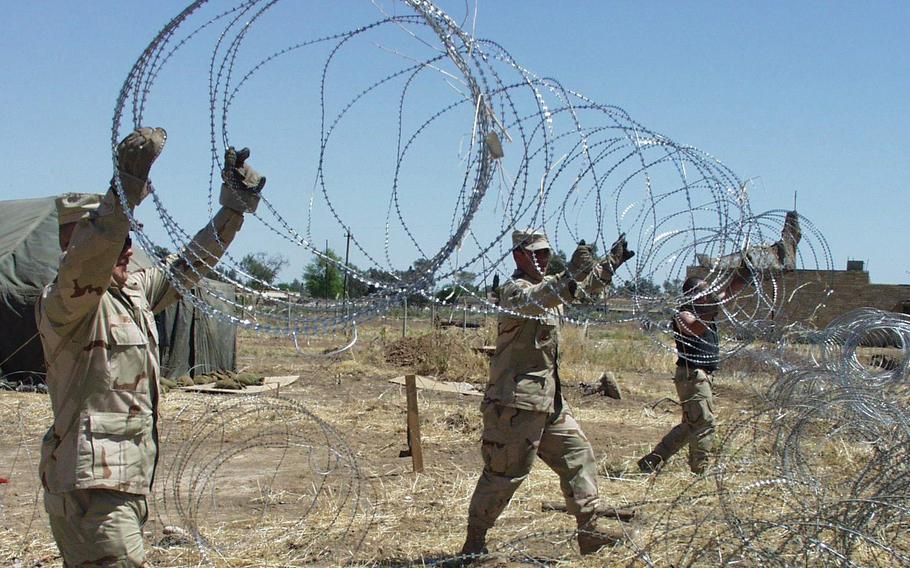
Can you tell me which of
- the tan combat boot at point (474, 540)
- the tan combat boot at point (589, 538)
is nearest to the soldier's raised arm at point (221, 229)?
the tan combat boot at point (474, 540)

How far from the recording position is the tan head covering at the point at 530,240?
5.73 metres

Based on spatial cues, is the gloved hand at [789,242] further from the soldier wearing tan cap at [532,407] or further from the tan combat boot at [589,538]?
the tan combat boot at [589,538]

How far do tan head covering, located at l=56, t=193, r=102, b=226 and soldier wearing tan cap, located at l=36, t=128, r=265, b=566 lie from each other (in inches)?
3.0

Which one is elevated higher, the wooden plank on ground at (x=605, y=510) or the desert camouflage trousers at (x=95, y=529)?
the desert camouflage trousers at (x=95, y=529)

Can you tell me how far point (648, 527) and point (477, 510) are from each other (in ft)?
4.39

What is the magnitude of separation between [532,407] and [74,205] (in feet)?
8.69

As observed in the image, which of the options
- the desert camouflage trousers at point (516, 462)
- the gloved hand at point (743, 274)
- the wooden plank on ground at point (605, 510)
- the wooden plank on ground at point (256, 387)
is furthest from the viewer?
the wooden plank on ground at point (256, 387)

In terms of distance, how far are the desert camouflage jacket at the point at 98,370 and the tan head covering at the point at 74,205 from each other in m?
0.37

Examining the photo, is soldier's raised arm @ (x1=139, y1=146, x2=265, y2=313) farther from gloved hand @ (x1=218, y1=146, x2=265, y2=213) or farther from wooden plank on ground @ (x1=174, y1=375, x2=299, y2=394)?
wooden plank on ground @ (x1=174, y1=375, x2=299, y2=394)

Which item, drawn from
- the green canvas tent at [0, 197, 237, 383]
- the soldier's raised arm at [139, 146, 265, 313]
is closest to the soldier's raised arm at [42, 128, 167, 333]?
the soldier's raised arm at [139, 146, 265, 313]

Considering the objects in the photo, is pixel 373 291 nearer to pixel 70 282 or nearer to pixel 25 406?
pixel 70 282

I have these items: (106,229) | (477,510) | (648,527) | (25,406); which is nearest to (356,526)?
(477,510)

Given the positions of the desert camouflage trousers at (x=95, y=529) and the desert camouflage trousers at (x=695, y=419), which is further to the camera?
the desert camouflage trousers at (x=695, y=419)

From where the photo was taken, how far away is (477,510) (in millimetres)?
5516
